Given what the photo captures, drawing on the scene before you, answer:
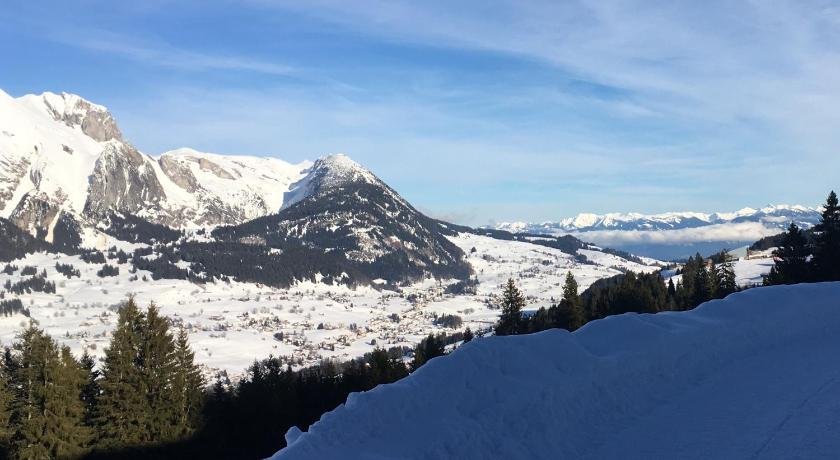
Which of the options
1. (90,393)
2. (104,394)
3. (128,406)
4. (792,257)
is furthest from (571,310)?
(90,393)

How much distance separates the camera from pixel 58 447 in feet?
98.5

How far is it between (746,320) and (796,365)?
3.98m

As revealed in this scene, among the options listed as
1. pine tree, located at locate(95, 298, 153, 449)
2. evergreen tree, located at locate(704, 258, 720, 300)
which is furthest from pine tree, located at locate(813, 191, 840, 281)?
pine tree, located at locate(95, 298, 153, 449)

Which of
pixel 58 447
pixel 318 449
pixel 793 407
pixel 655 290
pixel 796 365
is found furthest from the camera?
pixel 655 290

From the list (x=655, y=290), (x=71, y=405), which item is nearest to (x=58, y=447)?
(x=71, y=405)

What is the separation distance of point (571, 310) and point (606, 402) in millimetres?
44794

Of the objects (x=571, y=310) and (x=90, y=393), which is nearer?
(x=90, y=393)

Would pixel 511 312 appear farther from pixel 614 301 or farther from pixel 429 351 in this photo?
pixel 614 301

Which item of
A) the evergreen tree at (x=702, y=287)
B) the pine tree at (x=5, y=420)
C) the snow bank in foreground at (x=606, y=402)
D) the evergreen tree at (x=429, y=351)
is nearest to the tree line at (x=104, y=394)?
the pine tree at (x=5, y=420)

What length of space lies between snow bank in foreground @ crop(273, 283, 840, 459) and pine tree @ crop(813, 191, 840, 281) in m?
34.7

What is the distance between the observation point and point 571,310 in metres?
62.4

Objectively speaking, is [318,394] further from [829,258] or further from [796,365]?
[829,258]

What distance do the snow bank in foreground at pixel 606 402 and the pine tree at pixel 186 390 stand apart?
2070 centimetres

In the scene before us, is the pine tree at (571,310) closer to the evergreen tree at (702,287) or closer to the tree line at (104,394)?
the evergreen tree at (702,287)
